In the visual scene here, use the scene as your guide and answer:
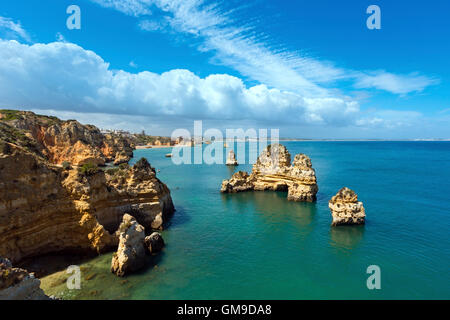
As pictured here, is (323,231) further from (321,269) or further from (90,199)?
(90,199)

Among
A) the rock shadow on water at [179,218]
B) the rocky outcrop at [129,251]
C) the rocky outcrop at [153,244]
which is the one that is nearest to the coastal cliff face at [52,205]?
the rocky outcrop at [153,244]

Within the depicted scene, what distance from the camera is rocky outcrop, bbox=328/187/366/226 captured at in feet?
104

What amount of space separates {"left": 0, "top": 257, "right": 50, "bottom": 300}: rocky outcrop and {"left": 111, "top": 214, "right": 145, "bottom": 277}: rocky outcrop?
346 inches

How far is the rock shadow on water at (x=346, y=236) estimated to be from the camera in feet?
87.7

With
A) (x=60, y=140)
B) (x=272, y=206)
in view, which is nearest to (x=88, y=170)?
(x=272, y=206)

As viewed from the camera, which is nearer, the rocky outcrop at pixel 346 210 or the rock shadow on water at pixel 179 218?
the rocky outcrop at pixel 346 210

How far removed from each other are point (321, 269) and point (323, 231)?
9.84 meters

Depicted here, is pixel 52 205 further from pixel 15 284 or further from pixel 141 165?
pixel 15 284

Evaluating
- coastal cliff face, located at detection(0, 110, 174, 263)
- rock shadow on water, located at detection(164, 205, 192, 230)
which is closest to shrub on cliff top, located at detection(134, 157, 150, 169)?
coastal cliff face, located at detection(0, 110, 174, 263)

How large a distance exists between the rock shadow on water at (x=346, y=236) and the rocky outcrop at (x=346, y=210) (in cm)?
79

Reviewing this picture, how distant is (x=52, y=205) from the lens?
21.6m

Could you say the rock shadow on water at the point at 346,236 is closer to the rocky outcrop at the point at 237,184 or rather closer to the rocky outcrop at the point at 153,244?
the rocky outcrop at the point at 153,244

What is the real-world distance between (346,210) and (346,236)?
4037 millimetres

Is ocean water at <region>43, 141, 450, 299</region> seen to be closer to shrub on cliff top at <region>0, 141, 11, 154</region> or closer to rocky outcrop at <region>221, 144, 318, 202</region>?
rocky outcrop at <region>221, 144, 318, 202</region>
